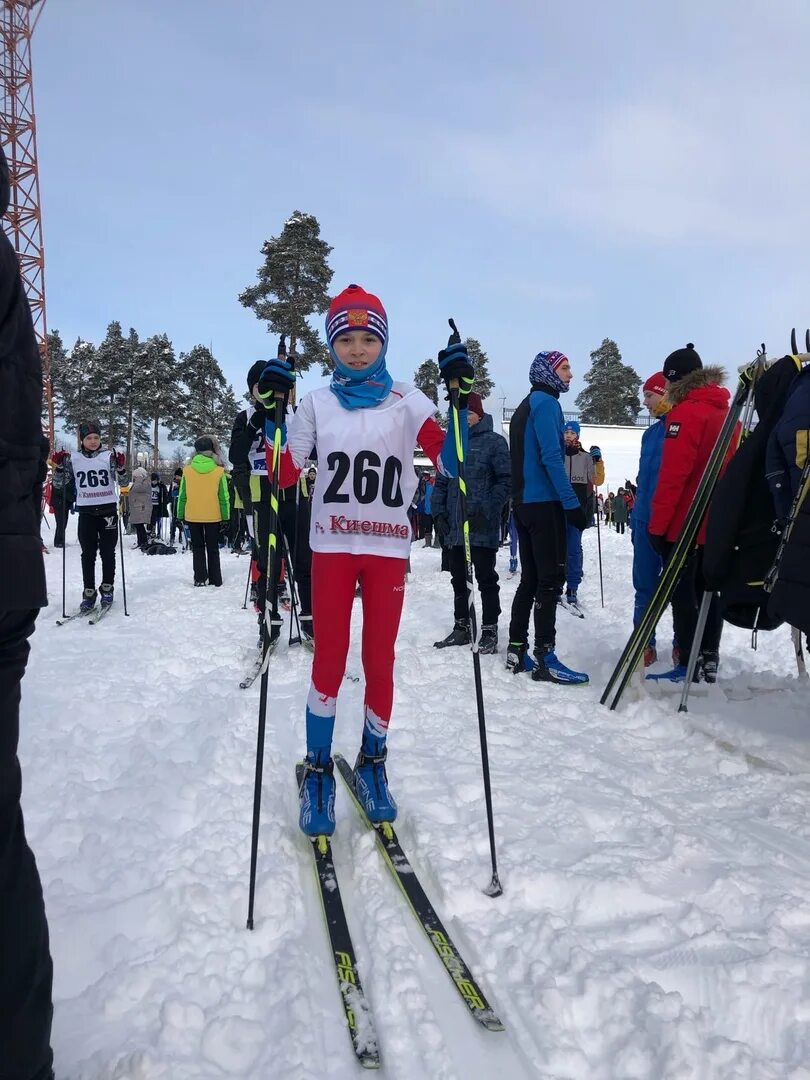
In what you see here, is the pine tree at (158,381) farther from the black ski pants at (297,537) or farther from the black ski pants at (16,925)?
the black ski pants at (16,925)

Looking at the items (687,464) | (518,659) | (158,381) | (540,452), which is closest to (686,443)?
(687,464)

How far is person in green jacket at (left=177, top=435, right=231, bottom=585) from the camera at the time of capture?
10664 mm

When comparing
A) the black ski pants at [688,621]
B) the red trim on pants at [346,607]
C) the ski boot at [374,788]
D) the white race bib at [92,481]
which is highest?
the white race bib at [92,481]

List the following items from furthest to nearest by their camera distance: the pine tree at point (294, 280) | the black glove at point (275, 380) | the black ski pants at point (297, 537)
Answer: the pine tree at point (294, 280) → the black ski pants at point (297, 537) → the black glove at point (275, 380)

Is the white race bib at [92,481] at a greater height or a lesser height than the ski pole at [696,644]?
greater

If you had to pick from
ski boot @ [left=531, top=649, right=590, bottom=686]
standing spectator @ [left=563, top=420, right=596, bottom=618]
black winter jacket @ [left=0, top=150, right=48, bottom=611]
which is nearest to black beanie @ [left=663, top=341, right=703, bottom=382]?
ski boot @ [left=531, top=649, right=590, bottom=686]

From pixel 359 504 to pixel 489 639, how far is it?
354 centimetres

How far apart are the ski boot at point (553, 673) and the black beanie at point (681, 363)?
2435 millimetres

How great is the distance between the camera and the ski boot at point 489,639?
610cm

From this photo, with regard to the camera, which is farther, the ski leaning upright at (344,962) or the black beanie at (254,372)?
the black beanie at (254,372)

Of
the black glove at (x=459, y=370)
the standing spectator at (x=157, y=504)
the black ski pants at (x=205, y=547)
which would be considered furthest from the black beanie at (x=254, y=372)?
the standing spectator at (x=157, y=504)

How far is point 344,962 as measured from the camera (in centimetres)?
204

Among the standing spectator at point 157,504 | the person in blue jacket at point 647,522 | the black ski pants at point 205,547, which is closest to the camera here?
the person in blue jacket at point 647,522

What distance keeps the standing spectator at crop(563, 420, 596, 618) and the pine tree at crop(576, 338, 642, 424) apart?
172 feet
